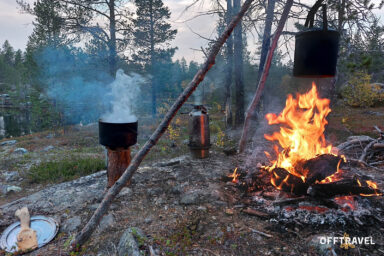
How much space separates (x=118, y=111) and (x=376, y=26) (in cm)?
583

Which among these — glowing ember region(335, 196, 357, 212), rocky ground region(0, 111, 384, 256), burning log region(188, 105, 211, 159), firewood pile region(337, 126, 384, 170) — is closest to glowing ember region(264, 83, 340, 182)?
glowing ember region(335, 196, 357, 212)

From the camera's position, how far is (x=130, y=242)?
2889 mm

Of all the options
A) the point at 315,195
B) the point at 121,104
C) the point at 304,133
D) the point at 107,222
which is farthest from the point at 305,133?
the point at 107,222

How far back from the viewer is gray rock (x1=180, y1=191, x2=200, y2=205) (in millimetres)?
4016

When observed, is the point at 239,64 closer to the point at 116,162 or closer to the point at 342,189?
the point at 116,162

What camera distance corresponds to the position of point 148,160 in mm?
7965

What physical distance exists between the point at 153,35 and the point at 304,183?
1809 cm

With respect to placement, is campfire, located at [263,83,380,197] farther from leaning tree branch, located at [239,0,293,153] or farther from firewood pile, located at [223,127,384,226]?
leaning tree branch, located at [239,0,293,153]

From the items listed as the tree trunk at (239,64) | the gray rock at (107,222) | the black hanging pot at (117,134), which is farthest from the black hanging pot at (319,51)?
the tree trunk at (239,64)

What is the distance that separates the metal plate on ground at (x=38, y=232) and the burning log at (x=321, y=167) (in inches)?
159

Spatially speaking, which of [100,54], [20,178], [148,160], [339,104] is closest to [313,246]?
[148,160]

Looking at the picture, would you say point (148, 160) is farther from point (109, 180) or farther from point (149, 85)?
point (149, 85)

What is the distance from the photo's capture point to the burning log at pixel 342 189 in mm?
3518

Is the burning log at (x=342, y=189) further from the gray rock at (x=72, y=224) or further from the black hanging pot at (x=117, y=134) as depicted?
the gray rock at (x=72, y=224)
